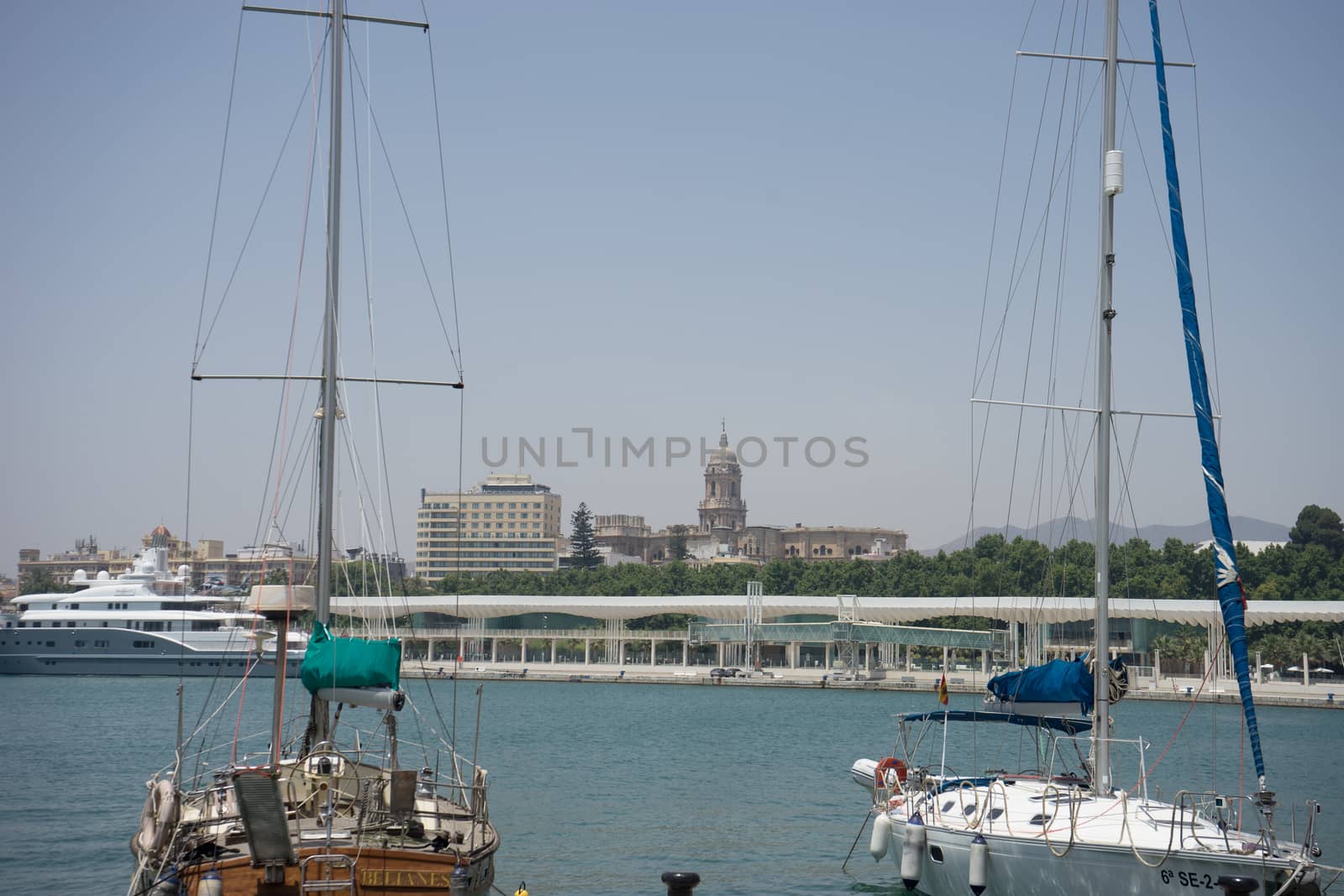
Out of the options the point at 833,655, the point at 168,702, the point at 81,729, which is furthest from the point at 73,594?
the point at 833,655

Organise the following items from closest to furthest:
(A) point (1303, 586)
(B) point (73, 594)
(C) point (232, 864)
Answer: (C) point (232, 864), (B) point (73, 594), (A) point (1303, 586)

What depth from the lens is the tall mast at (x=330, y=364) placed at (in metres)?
19.2

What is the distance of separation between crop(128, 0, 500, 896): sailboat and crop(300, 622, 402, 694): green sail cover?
2 centimetres

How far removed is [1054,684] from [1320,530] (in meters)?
157

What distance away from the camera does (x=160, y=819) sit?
1739cm

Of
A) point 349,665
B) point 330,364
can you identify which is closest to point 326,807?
point 349,665

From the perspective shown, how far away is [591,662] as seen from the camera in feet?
442

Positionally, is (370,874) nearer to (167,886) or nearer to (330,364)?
(167,886)

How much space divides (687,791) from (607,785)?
259 centimetres

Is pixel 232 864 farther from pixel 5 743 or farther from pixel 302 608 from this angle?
pixel 5 743

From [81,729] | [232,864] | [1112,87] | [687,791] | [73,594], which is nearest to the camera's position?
[232,864]

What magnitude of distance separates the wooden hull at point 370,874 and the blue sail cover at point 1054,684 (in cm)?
1097

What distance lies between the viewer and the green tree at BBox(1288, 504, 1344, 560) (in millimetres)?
162250

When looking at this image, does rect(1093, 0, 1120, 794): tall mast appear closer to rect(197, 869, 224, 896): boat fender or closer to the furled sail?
the furled sail
